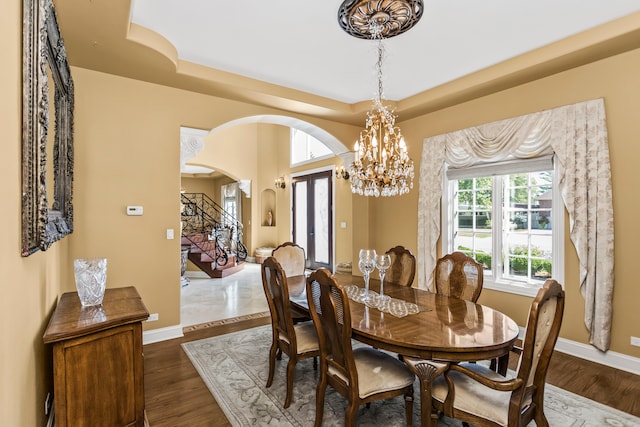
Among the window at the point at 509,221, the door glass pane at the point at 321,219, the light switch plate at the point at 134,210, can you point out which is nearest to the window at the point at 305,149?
the door glass pane at the point at 321,219

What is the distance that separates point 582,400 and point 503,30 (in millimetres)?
3118

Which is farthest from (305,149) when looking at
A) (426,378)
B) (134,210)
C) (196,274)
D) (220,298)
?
(426,378)

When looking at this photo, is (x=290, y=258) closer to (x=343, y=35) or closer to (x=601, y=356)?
(x=343, y=35)

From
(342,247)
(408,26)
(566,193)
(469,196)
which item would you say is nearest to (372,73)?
(408,26)

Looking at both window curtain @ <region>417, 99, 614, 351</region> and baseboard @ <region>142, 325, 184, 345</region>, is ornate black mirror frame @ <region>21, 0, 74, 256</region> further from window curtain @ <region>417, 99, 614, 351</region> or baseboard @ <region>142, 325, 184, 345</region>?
window curtain @ <region>417, 99, 614, 351</region>

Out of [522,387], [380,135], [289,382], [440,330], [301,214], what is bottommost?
[289,382]

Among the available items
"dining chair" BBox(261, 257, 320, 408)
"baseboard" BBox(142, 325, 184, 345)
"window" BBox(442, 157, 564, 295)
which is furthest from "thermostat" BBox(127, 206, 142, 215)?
"window" BBox(442, 157, 564, 295)

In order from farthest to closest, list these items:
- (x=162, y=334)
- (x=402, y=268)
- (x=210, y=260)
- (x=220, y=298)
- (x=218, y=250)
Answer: (x=218, y=250)
(x=210, y=260)
(x=220, y=298)
(x=162, y=334)
(x=402, y=268)

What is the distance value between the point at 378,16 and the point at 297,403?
117 inches

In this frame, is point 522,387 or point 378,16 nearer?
point 522,387

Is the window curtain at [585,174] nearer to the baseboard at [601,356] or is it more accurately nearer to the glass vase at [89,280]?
the baseboard at [601,356]

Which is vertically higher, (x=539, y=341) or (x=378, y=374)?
(x=539, y=341)

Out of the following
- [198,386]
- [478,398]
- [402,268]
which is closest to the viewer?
[478,398]

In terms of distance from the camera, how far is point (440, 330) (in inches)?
77.3
